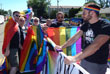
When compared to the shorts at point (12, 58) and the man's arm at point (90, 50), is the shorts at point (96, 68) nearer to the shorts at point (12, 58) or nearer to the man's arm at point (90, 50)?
the man's arm at point (90, 50)

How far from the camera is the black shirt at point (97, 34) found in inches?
86.4

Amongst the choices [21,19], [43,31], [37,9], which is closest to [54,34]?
[43,31]

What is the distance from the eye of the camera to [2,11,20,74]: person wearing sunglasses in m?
3.40

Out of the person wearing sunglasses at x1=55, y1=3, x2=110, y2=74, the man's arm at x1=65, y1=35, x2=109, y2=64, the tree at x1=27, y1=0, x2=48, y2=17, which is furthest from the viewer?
the tree at x1=27, y1=0, x2=48, y2=17

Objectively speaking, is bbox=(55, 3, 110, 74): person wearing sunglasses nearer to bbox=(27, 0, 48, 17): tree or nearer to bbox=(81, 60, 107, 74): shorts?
bbox=(81, 60, 107, 74): shorts

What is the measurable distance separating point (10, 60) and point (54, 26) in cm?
224

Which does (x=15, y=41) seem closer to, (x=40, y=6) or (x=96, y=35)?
(x=96, y=35)

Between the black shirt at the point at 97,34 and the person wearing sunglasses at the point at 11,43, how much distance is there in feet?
5.36

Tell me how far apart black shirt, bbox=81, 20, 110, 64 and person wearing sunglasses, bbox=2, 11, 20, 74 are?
163 cm

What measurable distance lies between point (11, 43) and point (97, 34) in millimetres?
2023

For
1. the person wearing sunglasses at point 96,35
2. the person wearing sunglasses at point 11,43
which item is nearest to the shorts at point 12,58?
the person wearing sunglasses at point 11,43

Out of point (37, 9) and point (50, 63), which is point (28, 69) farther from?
point (37, 9)

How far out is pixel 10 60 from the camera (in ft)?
11.5

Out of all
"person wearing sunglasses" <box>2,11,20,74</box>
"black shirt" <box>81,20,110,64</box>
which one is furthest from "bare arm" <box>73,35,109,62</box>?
"person wearing sunglasses" <box>2,11,20,74</box>
